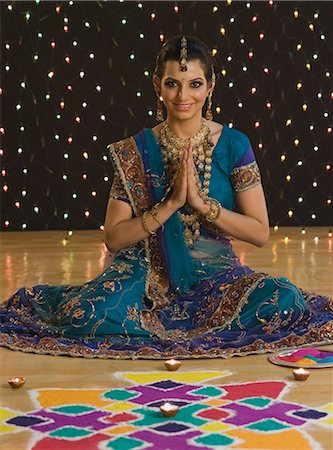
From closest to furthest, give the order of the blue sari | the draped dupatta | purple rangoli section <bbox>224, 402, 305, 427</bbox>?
purple rangoli section <bbox>224, 402, 305, 427</bbox>
the blue sari
the draped dupatta

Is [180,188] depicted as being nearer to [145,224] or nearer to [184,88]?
[145,224]

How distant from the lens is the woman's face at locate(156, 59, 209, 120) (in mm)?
3357

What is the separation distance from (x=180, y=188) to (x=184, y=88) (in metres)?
0.35

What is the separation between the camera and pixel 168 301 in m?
3.46

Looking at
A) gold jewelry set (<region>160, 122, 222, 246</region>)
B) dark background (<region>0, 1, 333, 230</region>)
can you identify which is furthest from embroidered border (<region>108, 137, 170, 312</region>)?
dark background (<region>0, 1, 333, 230</region>)

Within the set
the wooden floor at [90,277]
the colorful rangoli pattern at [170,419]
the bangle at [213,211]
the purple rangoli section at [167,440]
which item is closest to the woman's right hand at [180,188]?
the bangle at [213,211]

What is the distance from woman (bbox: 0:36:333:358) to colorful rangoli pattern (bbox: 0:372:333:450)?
1.40 feet

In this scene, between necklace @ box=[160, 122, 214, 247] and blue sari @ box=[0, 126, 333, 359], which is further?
necklace @ box=[160, 122, 214, 247]

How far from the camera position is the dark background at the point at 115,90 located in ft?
22.1

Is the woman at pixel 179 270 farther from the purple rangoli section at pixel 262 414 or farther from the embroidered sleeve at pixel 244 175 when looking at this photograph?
the purple rangoli section at pixel 262 414

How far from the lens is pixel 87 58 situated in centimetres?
675

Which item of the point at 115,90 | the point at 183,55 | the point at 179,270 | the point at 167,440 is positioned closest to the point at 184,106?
the point at 183,55

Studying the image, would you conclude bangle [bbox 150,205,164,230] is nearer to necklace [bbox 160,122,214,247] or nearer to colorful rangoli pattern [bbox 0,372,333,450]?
necklace [bbox 160,122,214,247]

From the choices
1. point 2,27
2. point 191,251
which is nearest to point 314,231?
point 2,27
